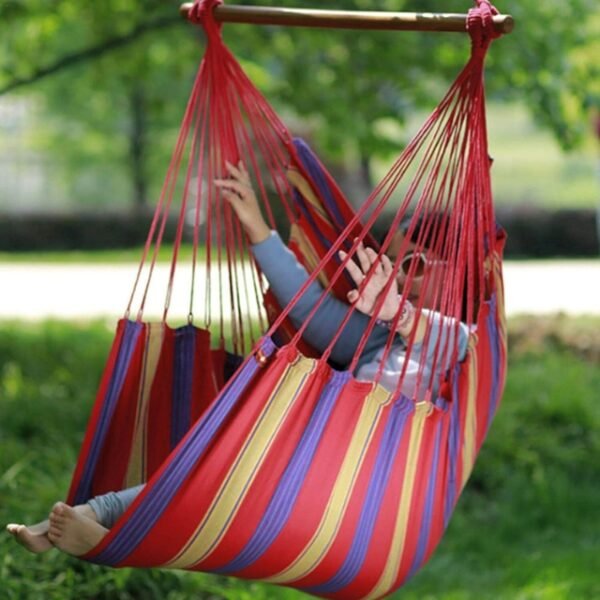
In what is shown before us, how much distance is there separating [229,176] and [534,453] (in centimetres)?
225

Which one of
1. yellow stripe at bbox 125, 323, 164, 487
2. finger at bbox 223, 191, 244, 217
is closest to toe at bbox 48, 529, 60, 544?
yellow stripe at bbox 125, 323, 164, 487

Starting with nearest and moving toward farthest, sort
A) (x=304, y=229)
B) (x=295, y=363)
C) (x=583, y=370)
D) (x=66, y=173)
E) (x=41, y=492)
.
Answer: (x=295, y=363) → (x=304, y=229) → (x=41, y=492) → (x=583, y=370) → (x=66, y=173)

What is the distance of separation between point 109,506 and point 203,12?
1.06 m

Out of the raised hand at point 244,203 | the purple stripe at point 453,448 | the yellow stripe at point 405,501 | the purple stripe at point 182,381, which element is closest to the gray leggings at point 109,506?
the purple stripe at point 182,381

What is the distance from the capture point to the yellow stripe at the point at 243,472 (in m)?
2.20

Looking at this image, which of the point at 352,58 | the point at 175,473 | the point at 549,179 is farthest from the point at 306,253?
the point at 549,179

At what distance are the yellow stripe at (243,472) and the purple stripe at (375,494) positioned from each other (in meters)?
0.20

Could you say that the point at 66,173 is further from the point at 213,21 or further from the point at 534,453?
the point at 213,21

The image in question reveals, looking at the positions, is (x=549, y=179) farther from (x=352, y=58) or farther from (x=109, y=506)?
(x=109, y=506)

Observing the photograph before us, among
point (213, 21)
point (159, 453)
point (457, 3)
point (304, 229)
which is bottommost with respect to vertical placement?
point (159, 453)

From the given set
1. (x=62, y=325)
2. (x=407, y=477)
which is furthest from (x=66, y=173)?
(x=407, y=477)

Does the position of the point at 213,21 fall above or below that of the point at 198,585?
above

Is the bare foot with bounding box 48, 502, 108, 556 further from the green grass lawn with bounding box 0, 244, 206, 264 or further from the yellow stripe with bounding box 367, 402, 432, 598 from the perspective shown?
the green grass lawn with bounding box 0, 244, 206, 264

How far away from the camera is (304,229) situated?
2961 mm
